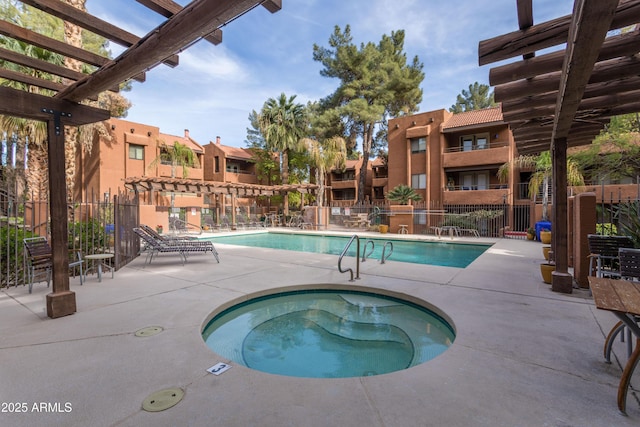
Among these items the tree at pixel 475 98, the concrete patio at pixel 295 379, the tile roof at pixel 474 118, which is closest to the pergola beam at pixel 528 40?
the concrete patio at pixel 295 379

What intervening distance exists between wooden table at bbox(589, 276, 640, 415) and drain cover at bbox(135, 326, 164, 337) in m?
4.18

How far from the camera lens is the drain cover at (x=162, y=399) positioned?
7.25 ft

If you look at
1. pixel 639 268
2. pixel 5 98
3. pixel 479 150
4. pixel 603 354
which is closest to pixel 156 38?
pixel 5 98

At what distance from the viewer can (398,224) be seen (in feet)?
62.6

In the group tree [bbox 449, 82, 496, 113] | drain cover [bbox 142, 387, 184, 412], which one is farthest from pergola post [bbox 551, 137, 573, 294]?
tree [bbox 449, 82, 496, 113]

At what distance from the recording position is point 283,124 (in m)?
29.0

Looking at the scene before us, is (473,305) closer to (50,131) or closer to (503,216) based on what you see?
(50,131)

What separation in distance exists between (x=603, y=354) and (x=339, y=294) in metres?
3.82

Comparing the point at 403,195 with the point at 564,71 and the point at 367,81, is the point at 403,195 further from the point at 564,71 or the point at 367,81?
the point at 564,71

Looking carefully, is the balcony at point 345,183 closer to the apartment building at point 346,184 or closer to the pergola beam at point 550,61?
the apartment building at point 346,184

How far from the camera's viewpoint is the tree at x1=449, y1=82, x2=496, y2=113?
133 feet

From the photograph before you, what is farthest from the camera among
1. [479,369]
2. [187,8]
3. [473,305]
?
[473,305]

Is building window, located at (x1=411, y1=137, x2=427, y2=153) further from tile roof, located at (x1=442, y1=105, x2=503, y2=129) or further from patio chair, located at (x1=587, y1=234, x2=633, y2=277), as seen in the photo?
patio chair, located at (x1=587, y1=234, x2=633, y2=277)

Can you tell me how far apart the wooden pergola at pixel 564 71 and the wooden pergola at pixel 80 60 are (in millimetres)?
2378
